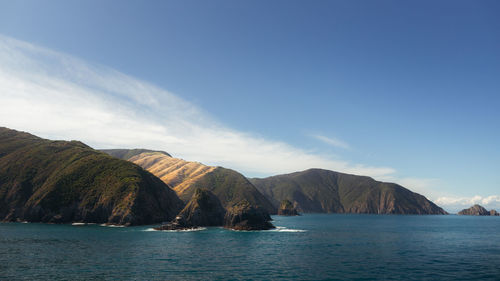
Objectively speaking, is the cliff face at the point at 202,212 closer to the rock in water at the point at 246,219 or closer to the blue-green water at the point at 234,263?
the rock in water at the point at 246,219

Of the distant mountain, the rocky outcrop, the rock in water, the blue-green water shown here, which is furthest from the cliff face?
the blue-green water

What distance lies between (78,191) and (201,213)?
7050cm

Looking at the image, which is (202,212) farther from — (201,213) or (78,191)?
(78,191)

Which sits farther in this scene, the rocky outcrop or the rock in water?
Answer: the rocky outcrop

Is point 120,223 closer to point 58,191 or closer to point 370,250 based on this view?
point 58,191

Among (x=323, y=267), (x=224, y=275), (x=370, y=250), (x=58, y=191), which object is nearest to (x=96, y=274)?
(x=224, y=275)

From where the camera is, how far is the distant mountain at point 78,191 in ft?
480

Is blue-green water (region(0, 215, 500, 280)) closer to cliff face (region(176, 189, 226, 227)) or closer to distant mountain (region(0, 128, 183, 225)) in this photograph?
cliff face (region(176, 189, 226, 227))

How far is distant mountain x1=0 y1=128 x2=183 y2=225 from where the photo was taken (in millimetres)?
146250

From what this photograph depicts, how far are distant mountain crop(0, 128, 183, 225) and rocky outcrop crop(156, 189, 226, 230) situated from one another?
26.1 metres

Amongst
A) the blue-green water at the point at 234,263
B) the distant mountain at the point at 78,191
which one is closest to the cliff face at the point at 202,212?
the distant mountain at the point at 78,191

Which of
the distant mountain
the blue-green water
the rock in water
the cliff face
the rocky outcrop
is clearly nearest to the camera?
the blue-green water

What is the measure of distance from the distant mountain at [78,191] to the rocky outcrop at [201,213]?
26.1 m

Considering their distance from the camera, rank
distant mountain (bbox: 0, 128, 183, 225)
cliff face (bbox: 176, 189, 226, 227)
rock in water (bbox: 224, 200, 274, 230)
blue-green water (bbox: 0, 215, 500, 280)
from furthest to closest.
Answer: distant mountain (bbox: 0, 128, 183, 225)
cliff face (bbox: 176, 189, 226, 227)
rock in water (bbox: 224, 200, 274, 230)
blue-green water (bbox: 0, 215, 500, 280)
